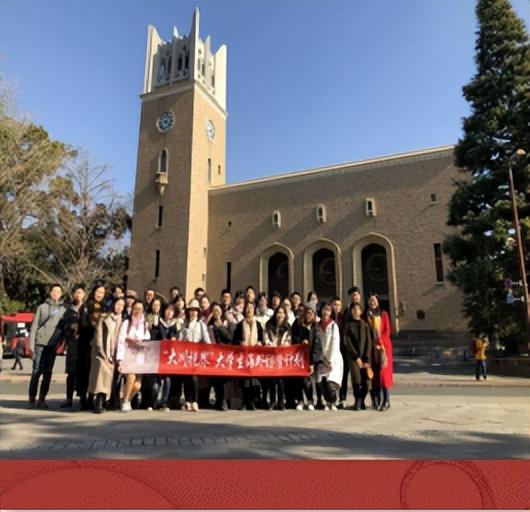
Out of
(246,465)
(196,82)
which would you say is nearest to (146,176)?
(196,82)

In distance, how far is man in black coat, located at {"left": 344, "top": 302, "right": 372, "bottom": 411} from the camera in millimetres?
6734

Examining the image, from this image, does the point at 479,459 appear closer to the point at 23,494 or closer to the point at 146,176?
the point at 23,494

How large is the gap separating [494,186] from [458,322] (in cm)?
1043

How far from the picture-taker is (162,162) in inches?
1286

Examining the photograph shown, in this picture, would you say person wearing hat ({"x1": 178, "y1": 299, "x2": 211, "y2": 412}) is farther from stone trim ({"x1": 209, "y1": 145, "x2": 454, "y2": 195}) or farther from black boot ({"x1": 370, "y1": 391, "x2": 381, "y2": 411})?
stone trim ({"x1": 209, "y1": 145, "x2": 454, "y2": 195})

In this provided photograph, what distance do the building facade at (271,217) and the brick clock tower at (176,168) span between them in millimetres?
85

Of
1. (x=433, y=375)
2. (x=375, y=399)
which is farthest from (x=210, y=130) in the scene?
(x=375, y=399)

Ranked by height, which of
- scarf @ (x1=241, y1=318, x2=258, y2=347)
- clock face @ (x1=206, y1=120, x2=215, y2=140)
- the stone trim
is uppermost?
clock face @ (x1=206, y1=120, x2=215, y2=140)

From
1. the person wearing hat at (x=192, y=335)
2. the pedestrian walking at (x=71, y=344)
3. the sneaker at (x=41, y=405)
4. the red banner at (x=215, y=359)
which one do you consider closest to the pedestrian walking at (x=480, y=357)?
the red banner at (x=215, y=359)

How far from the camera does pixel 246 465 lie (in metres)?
3.36

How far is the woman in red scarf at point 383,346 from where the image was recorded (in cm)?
666

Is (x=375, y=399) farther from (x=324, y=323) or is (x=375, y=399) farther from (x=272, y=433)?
(x=272, y=433)

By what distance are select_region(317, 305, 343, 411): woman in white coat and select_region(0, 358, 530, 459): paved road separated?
17.8 inches

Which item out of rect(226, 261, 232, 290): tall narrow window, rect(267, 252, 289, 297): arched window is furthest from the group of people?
rect(226, 261, 232, 290): tall narrow window
